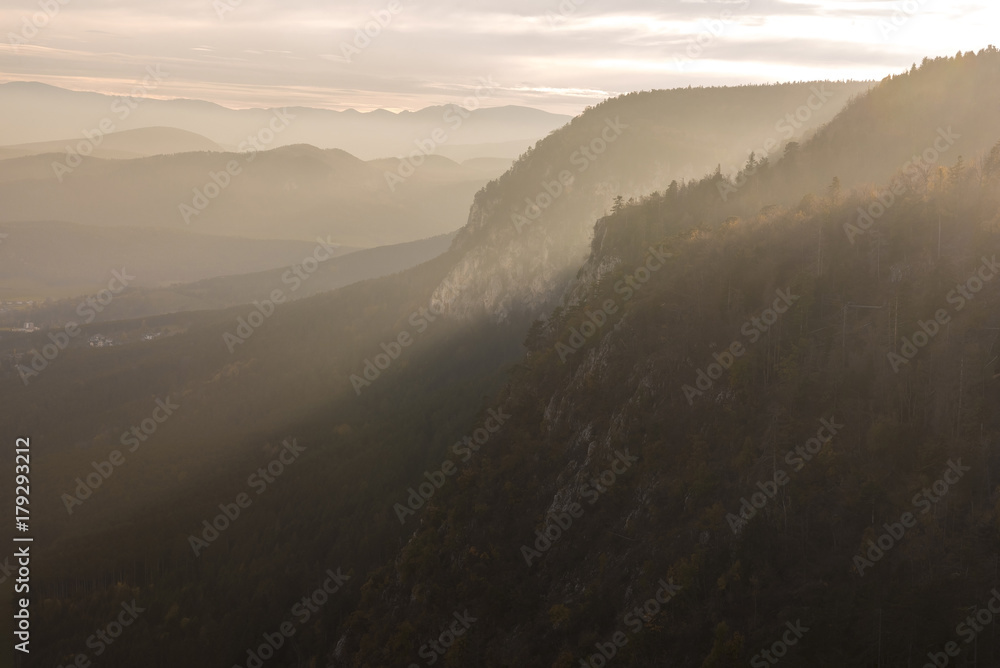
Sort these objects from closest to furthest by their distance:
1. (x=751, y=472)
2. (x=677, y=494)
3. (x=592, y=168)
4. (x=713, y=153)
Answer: (x=751, y=472) → (x=677, y=494) → (x=713, y=153) → (x=592, y=168)

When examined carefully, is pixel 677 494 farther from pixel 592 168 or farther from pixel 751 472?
pixel 592 168

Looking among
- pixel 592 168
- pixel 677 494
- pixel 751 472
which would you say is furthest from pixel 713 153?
pixel 751 472

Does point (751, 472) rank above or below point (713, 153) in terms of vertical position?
below

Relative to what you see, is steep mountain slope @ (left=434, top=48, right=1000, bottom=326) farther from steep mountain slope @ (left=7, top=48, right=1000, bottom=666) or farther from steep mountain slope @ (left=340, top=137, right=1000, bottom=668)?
steep mountain slope @ (left=340, top=137, right=1000, bottom=668)

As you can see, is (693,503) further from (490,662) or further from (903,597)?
(490,662)

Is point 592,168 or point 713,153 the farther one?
point 592,168

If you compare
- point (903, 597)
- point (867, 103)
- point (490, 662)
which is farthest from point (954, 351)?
point (867, 103)

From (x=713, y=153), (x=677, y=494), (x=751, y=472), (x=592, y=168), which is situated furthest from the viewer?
(x=592, y=168)

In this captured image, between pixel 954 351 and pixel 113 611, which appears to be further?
pixel 113 611

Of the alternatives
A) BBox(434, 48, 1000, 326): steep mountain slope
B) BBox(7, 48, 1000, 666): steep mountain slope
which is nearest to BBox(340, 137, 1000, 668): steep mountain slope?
BBox(7, 48, 1000, 666): steep mountain slope

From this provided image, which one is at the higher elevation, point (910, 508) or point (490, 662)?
point (910, 508)

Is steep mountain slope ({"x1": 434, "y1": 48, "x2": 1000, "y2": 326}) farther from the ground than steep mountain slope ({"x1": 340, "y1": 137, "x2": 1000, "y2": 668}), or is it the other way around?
steep mountain slope ({"x1": 434, "y1": 48, "x2": 1000, "y2": 326})
